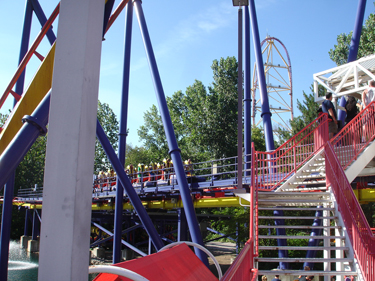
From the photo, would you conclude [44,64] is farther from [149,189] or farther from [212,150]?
[212,150]

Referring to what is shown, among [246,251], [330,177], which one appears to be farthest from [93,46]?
[330,177]

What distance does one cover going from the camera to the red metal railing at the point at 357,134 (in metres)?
8.42

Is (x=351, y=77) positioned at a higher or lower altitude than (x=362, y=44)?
lower

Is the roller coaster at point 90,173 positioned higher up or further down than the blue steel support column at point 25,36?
further down

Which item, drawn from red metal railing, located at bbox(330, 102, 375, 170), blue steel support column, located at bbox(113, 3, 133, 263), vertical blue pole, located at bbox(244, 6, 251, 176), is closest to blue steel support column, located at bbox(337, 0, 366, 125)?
vertical blue pole, located at bbox(244, 6, 251, 176)

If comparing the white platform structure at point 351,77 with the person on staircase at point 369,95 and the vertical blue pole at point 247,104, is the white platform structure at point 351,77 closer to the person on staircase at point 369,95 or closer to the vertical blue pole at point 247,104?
the person on staircase at point 369,95

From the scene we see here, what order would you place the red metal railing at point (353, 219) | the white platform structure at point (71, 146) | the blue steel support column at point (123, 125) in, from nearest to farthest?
the white platform structure at point (71, 146), the red metal railing at point (353, 219), the blue steel support column at point (123, 125)

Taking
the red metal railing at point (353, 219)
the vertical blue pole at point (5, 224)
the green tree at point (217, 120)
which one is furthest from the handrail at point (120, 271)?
the green tree at point (217, 120)

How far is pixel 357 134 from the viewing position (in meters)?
8.73

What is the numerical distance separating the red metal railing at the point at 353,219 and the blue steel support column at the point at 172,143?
363cm

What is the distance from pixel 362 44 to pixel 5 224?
86.8 ft

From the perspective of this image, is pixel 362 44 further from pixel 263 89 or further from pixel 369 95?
pixel 369 95

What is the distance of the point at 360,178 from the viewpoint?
1134 cm

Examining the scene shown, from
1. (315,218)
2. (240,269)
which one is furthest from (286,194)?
(240,269)
